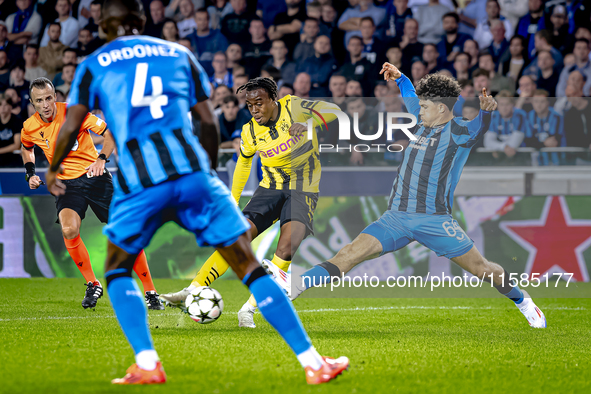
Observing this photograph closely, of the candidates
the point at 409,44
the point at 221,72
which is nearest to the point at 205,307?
the point at 221,72

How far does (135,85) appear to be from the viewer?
3.29m

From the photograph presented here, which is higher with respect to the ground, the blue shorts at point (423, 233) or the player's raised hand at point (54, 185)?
the player's raised hand at point (54, 185)

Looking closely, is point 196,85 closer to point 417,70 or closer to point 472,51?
point 417,70

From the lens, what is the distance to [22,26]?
13023 millimetres

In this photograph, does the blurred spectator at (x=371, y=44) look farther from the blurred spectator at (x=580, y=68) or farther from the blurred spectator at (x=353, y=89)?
the blurred spectator at (x=580, y=68)

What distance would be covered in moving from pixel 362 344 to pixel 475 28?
8.49 metres

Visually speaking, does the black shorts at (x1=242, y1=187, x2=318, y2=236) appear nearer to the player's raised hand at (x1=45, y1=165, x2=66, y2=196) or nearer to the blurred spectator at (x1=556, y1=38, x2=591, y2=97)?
the player's raised hand at (x1=45, y1=165, x2=66, y2=196)

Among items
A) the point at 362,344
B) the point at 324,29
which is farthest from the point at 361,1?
the point at 362,344

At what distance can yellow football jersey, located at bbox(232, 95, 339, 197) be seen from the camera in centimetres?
629

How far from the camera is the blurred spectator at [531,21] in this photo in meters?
11.4

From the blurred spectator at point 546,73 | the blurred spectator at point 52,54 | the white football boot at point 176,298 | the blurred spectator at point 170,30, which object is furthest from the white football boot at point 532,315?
the blurred spectator at point 52,54

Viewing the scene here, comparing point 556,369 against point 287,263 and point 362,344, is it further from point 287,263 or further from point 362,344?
point 287,263

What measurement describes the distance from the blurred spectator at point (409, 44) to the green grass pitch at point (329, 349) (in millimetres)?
4937

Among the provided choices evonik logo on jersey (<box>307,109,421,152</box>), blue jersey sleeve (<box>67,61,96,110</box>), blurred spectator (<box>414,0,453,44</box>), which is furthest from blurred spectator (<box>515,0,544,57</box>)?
blue jersey sleeve (<box>67,61,96,110</box>)
